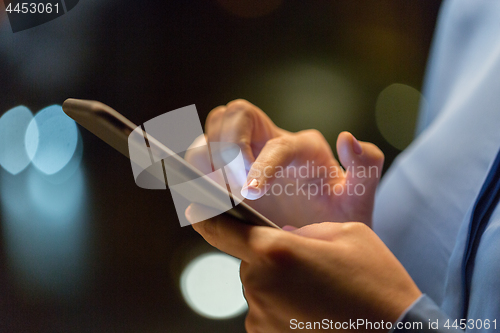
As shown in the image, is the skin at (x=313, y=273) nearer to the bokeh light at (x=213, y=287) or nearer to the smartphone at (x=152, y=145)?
the smartphone at (x=152, y=145)

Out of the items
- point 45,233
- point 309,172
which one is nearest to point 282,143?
point 309,172

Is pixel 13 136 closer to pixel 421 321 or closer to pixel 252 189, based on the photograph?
pixel 252 189

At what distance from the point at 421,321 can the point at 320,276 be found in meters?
0.06

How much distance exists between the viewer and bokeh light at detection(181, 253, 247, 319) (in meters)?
0.67

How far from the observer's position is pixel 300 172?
0.37 meters

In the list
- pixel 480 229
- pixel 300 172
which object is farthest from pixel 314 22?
pixel 480 229

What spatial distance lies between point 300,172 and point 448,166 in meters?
0.20

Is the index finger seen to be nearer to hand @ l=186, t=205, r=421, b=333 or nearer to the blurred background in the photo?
hand @ l=186, t=205, r=421, b=333

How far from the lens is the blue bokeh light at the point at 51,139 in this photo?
0.47 metres

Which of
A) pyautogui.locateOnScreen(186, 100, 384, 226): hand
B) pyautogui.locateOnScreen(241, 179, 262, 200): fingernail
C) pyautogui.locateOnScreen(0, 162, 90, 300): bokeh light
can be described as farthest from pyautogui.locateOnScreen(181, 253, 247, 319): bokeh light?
pyautogui.locateOnScreen(241, 179, 262, 200): fingernail

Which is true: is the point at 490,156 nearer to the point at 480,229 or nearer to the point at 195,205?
the point at 480,229

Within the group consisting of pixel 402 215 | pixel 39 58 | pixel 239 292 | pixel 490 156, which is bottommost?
pixel 239 292

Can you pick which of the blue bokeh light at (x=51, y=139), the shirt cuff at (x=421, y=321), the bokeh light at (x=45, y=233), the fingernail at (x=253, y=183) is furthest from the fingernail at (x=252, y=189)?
the bokeh light at (x=45, y=233)

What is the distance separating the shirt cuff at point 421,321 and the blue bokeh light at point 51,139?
0.54m
